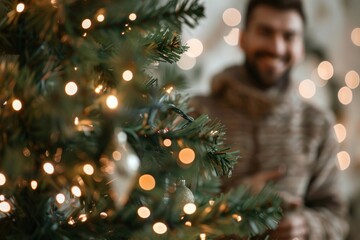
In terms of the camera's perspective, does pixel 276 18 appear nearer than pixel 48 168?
No

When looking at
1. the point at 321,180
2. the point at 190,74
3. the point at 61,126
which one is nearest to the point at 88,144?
the point at 61,126

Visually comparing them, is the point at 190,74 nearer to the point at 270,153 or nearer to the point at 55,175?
the point at 270,153

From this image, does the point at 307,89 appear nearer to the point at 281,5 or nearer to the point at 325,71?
the point at 325,71

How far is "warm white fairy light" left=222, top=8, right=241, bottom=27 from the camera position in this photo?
192 cm

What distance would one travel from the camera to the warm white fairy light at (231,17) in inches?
75.4

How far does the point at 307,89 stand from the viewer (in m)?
2.03

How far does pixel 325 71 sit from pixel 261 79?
78 cm

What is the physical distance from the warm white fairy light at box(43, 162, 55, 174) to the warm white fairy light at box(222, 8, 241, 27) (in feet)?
5.08

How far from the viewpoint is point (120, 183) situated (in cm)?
53

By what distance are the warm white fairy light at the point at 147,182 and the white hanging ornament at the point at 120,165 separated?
0.03 feet

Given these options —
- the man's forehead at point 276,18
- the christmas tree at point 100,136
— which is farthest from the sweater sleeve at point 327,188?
the christmas tree at point 100,136

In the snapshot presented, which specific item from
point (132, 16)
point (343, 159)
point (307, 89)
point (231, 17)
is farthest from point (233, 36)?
point (132, 16)

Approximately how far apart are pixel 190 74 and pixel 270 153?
59 cm

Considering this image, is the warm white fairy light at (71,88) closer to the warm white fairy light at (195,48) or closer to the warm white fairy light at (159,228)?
the warm white fairy light at (159,228)
